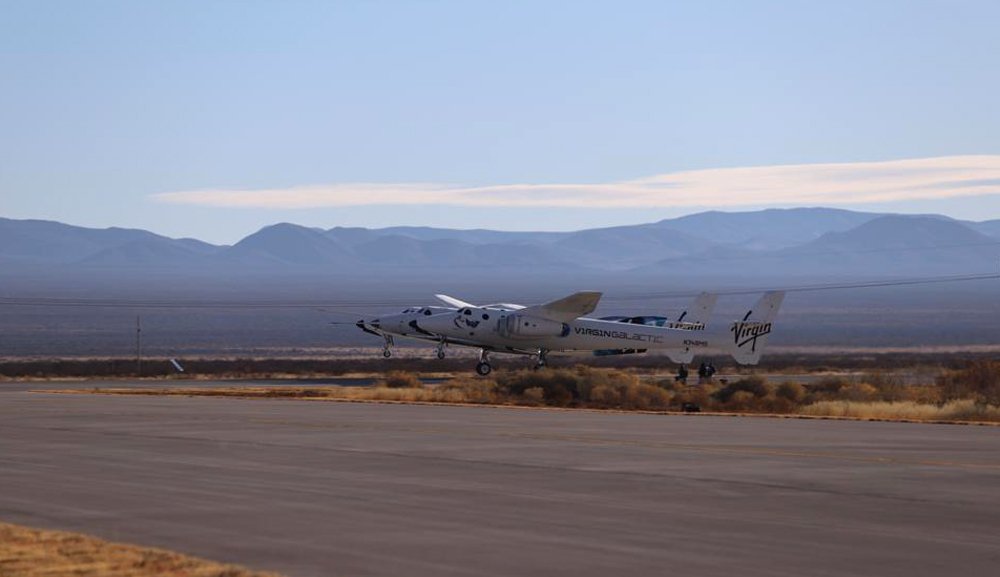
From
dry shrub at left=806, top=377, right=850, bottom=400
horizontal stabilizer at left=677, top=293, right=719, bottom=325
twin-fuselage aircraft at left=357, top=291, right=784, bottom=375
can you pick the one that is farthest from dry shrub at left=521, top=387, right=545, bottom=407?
horizontal stabilizer at left=677, top=293, right=719, bottom=325

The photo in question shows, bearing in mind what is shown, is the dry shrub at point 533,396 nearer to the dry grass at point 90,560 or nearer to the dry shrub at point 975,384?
the dry shrub at point 975,384

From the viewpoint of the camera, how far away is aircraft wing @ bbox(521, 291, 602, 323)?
62.7m

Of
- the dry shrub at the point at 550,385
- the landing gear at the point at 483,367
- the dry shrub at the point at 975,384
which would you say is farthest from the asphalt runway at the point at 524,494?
the landing gear at the point at 483,367

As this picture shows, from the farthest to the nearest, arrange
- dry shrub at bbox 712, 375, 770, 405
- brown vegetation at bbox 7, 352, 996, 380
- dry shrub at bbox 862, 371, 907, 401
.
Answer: brown vegetation at bbox 7, 352, 996, 380, dry shrub at bbox 712, 375, 770, 405, dry shrub at bbox 862, 371, 907, 401

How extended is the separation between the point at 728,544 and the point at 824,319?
174 meters

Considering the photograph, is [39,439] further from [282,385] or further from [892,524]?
[282,385]

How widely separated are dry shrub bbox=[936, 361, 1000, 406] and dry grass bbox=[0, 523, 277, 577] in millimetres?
26423

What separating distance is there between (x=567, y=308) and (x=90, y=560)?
49907 millimetres

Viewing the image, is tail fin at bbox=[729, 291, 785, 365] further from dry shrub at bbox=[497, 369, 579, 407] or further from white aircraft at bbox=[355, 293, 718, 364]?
dry shrub at bbox=[497, 369, 579, 407]

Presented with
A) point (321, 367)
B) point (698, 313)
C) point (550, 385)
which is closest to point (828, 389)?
point (550, 385)

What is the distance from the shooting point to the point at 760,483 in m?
19.2

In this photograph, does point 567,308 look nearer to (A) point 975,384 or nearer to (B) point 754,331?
(B) point 754,331

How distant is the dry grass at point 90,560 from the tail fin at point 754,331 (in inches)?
1952

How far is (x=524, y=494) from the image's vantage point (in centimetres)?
1819
